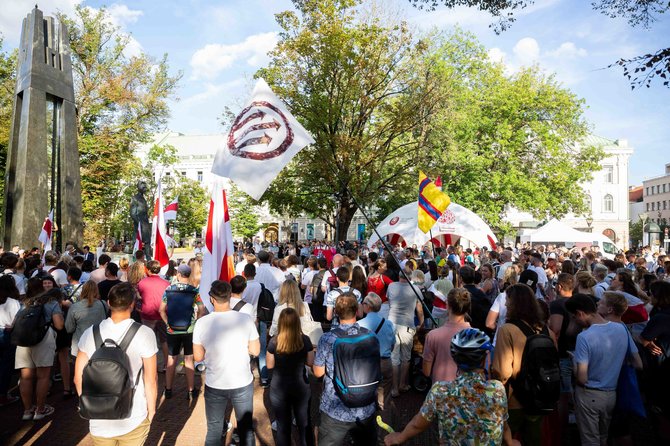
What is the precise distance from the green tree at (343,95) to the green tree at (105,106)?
1108cm

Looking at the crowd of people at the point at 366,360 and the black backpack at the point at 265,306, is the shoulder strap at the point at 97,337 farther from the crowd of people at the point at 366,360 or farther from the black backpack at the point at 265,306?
the black backpack at the point at 265,306

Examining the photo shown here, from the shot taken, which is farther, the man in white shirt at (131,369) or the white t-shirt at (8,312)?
→ the white t-shirt at (8,312)

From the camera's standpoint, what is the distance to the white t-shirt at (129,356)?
11.1ft

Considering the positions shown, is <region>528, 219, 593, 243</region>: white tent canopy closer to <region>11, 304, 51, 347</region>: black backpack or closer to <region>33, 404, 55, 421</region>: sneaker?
<region>33, 404, 55, 421</region>: sneaker

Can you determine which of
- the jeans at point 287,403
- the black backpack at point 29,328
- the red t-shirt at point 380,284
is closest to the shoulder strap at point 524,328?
the jeans at point 287,403

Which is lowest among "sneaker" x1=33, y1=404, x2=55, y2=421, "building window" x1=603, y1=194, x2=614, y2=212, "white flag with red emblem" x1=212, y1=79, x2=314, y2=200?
"sneaker" x1=33, y1=404, x2=55, y2=421

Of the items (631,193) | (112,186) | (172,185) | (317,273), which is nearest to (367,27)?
(317,273)

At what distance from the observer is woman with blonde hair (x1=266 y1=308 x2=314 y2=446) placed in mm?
4238

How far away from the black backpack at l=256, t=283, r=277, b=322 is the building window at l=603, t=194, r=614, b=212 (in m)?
61.7

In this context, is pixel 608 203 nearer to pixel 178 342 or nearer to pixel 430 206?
pixel 430 206

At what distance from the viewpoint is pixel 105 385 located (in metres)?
3.18

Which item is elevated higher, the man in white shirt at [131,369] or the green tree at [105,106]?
the green tree at [105,106]

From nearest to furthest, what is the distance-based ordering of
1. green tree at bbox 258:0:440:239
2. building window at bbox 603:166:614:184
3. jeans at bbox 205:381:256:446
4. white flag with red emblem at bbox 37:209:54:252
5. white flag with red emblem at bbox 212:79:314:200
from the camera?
jeans at bbox 205:381:256:446, white flag with red emblem at bbox 212:79:314:200, white flag with red emblem at bbox 37:209:54:252, green tree at bbox 258:0:440:239, building window at bbox 603:166:614:184

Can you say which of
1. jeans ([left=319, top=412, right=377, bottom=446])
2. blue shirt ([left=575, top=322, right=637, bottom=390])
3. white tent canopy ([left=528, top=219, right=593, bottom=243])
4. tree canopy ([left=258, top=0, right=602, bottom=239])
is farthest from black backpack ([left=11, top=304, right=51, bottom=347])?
white tent canopy ([left=528, top=219, right=593, bottom=243])
